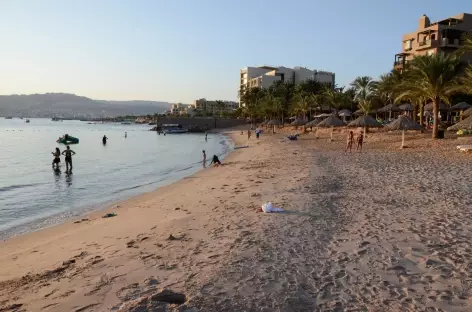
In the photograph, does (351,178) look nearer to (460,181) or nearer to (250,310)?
(460,181)

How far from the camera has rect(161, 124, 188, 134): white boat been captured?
341 feet

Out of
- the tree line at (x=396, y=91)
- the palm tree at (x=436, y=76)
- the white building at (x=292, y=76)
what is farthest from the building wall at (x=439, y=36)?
the white building at (x=292, y=76)

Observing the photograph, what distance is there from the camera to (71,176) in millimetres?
24453

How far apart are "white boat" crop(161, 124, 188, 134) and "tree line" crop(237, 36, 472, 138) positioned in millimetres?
18203

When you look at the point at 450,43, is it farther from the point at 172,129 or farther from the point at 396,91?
the point at 172,129

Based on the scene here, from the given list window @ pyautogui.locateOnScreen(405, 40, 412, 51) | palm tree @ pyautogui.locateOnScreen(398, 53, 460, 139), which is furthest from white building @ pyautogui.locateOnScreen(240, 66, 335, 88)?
palm tree @ pyautogui.locateOnScreen(398, 53, 460, 139)

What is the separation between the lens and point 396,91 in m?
37.5

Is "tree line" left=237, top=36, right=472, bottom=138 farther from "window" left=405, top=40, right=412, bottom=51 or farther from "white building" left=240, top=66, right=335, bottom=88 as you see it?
"window" left=405, top=40, right=412, bottom=51

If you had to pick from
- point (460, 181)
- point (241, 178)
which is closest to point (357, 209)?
point (460, 181)

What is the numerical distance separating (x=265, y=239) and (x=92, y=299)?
3.37 m

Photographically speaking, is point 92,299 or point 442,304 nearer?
point 442,304

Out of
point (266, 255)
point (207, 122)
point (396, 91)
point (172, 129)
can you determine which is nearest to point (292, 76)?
point (207, 122)

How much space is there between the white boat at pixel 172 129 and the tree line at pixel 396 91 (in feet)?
59.7

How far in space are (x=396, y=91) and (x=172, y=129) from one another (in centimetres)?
7501
